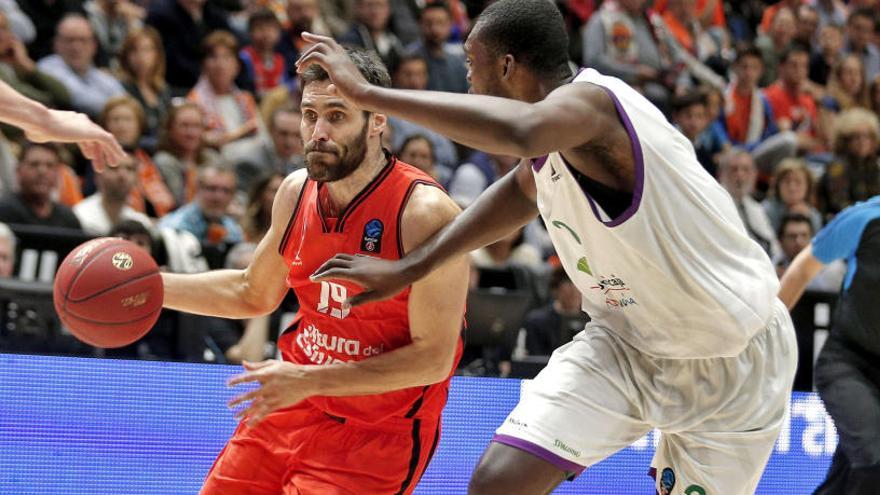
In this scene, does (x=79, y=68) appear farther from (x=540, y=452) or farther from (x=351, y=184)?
(x=540, y=452)

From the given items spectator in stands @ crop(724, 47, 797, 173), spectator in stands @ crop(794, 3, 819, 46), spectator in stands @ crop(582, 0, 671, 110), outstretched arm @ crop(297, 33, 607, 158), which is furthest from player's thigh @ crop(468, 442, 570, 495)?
spectator in stands @ crop(794, 3, 819, 46)

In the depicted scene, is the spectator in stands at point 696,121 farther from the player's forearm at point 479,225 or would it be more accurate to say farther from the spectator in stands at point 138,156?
the player's forearm at point 479,225

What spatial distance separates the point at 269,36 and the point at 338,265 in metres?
7.33

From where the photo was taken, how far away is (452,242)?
139 inches

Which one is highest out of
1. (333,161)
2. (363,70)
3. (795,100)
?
(363,70)

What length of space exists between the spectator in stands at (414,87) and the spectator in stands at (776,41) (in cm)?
479

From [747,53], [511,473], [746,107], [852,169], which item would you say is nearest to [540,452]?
[511,473]

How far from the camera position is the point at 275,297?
13.5ft

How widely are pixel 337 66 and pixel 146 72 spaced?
6.74 meters

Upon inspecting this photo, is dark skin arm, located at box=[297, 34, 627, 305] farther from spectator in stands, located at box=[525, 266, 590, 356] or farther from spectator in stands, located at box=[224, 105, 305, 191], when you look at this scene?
spectator in stands, located at box=[224, 105, 305, 191]

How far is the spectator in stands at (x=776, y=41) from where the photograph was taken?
531 inches

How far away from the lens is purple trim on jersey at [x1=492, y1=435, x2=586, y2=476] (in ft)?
11.3

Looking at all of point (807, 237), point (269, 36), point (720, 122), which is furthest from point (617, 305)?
point (720, 122)

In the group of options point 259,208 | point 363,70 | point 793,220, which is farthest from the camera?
point 793,220
